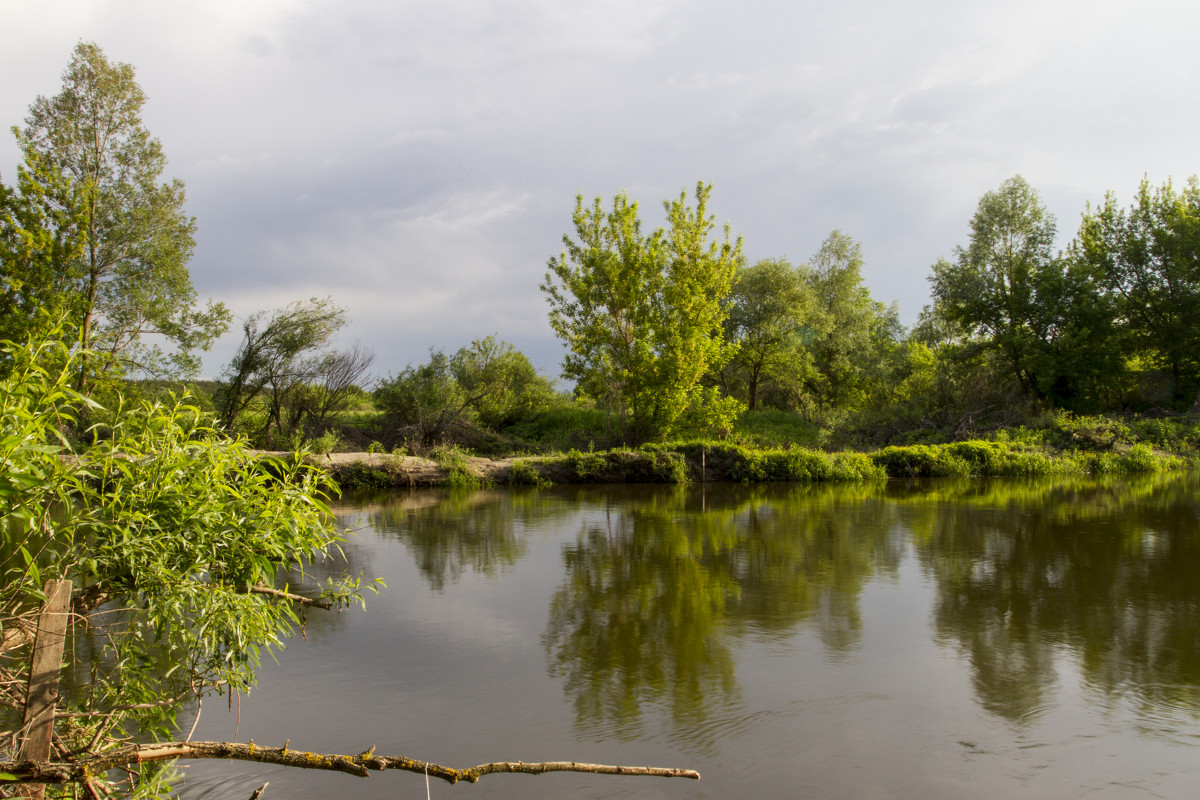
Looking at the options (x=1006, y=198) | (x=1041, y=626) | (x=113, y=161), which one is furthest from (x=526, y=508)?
(x=1006, y=198)

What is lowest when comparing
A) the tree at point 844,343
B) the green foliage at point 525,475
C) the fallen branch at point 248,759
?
the green foliage at point 525,475

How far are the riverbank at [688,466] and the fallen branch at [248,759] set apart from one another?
18065 millimetres

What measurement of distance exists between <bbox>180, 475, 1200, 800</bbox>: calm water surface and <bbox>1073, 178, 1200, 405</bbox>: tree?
2482 centimetres

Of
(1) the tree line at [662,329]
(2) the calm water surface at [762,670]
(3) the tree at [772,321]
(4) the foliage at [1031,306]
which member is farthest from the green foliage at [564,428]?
(4) the foliage at [1031,306]

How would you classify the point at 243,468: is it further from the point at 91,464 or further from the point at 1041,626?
the point at 1041,626

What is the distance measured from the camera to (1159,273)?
31.7 m

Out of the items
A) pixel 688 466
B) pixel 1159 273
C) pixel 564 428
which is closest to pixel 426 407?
pixel 564 428

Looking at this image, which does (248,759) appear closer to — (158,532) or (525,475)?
(158,532)

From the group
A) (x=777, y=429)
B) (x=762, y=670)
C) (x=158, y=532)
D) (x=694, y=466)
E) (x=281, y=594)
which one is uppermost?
(x=777, y=429)

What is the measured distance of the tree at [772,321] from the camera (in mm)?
32844

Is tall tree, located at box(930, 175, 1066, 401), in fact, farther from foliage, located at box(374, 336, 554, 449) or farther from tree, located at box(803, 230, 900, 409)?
foliage, located at box(374, 336, 554, 449)

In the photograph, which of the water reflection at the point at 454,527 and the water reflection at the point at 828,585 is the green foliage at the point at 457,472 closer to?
the water reflection at the point at 454,527

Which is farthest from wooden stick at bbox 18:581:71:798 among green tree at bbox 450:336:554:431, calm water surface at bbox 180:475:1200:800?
green tree at bbox 450:336:554:431

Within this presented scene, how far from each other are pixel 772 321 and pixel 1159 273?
16.3 metres
